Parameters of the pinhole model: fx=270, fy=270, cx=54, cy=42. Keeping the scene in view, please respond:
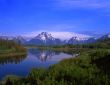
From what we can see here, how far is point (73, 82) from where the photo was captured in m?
20.8

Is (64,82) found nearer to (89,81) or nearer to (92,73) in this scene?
(89,81)

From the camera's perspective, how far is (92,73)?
23344mm

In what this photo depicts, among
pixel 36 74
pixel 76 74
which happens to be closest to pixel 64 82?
pixel 76 74

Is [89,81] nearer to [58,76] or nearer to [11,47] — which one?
[58,76]

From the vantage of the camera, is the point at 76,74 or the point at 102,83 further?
the point at 76,74

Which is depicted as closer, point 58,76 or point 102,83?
point 102,83

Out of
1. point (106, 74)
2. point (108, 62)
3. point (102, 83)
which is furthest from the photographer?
point (108, 62)

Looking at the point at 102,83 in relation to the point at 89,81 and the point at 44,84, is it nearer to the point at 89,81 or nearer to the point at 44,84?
the point at 89,81

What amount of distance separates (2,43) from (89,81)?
542 ft

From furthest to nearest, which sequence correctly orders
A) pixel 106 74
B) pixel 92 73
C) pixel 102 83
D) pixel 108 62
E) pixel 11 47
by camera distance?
pixel 11 47 → pixel 108 62 → pixel 92 73 → pixel 106 74 → pixel 102 83

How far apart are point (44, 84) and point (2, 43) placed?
16470 centimetres

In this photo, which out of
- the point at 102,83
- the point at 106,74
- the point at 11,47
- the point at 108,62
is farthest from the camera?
the point at 11,47

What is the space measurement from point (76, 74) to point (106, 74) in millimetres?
A: 2574

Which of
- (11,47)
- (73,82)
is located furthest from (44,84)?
(11,47)
